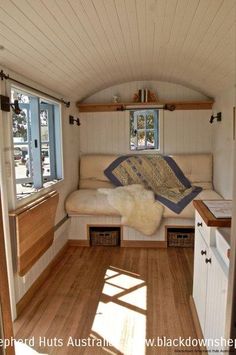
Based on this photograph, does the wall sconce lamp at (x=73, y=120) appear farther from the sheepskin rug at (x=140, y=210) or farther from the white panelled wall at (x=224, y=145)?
the white panelled wall at (x=224, y=145)

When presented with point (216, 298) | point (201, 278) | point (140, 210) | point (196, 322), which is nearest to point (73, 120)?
point (140, 210)

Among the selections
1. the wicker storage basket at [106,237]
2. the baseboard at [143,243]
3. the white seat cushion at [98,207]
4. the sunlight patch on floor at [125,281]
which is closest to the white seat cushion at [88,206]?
the white seat cushion at [98,207]

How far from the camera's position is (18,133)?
102 inches

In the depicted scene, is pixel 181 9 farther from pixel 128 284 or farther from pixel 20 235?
pixel 128 284

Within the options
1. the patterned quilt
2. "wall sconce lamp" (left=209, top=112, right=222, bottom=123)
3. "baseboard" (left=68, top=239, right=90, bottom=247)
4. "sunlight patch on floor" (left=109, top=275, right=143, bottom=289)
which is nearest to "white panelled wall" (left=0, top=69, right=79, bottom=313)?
"baseboard" (left=68, top=239, right=90, bottom=247)

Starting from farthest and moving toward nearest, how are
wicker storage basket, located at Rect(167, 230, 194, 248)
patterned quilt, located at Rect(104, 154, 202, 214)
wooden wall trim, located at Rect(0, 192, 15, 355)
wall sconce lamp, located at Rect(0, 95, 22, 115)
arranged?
patterned quilt, located at Rect(104, 154, 202, 214) → wicker storage basket, located at Rect(167, 230, 194, 248) → wall sconce lamp, located at Rect(0, 95, 22, 115) → wooden wall trim, located at Rect(0, 192, 15, 355)

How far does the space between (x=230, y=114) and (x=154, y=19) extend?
5.24 feet

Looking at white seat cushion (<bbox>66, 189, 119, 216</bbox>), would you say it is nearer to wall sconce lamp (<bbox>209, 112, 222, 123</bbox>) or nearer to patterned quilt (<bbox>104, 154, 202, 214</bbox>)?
patterned quilt (<bbox>104, 154, 202, 214</bbox>)

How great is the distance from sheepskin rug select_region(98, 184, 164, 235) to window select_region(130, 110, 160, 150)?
1.11 meters

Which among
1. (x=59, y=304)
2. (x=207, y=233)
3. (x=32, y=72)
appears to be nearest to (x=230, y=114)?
(x=207, y=233)

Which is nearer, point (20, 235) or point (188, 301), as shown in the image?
point (20, 235)

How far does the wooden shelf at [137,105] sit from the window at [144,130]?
0.20 meters

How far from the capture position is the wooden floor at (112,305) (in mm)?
1976

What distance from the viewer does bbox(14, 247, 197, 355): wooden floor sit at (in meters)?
1.98
